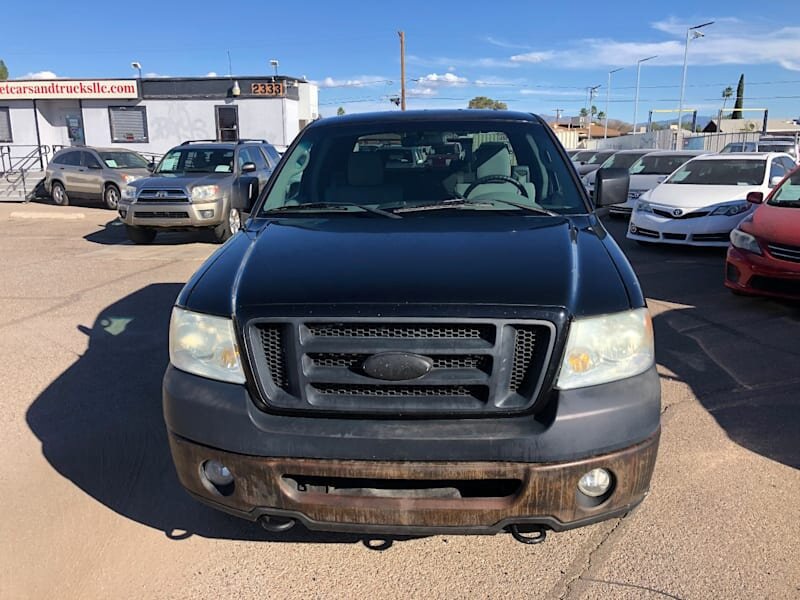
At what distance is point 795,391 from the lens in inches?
169

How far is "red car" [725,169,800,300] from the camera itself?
5.82 m

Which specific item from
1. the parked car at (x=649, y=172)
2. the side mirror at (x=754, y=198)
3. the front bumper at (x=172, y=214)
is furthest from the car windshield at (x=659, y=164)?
the front bumper at (x=172, y=214)

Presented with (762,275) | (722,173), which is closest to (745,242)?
(762,275)

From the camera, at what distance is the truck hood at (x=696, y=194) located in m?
9.77

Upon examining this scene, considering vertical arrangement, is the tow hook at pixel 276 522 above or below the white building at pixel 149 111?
below

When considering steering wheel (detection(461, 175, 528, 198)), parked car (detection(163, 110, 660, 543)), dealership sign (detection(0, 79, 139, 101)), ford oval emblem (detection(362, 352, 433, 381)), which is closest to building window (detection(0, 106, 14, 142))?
dealership sign (detection(0, 79, 139, 101))

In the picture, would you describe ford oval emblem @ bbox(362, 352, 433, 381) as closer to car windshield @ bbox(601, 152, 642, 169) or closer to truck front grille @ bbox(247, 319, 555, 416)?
truck front grille @ bbox(247, 319, 555, 416)

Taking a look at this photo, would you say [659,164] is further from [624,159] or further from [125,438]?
[125,438]

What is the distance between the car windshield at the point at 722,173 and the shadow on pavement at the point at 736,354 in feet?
10.6

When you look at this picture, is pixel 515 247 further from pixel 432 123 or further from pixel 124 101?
pixel 124 101

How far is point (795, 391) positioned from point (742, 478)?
1.41 metres

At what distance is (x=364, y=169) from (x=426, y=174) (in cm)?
37

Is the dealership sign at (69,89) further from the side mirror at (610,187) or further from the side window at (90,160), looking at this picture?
the side mirror at (610,187)

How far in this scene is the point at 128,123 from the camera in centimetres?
2808
